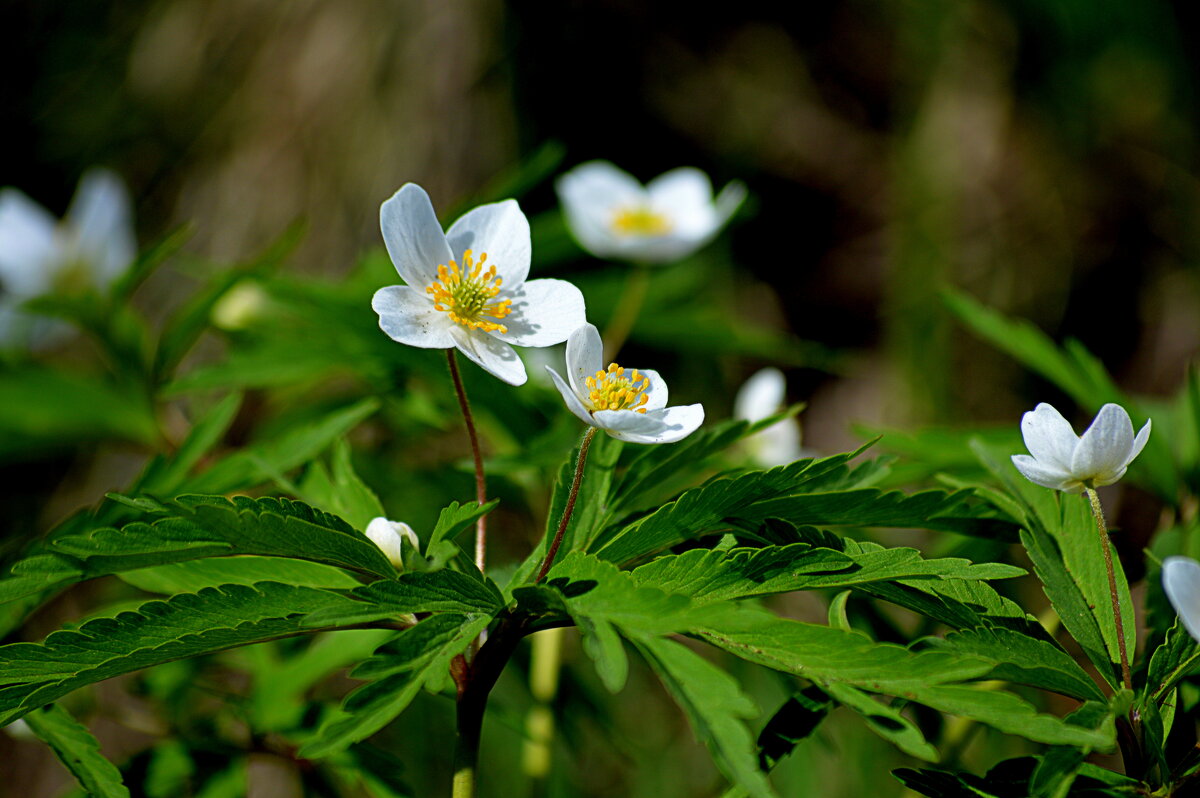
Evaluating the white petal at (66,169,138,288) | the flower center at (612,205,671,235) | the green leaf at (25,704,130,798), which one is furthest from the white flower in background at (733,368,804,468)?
the white petal at (66,169,138,288)

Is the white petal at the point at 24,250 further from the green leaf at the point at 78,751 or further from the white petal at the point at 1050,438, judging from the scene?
the white petal at the point at 1050,438

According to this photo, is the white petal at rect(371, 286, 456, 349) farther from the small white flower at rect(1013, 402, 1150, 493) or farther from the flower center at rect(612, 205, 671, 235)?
the flower center at rect(612, 205, 671, 235)

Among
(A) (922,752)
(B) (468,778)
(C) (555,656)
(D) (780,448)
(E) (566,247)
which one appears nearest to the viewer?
(A) (922,752)

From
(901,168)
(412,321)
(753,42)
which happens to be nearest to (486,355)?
(412,321)

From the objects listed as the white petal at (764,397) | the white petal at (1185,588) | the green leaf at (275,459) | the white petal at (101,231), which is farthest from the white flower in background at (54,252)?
the white petal at (1185,588)

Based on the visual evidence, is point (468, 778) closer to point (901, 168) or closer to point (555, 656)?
point (555, 656)

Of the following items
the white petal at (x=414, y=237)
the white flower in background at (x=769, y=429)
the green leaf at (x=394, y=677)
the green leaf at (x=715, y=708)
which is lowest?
the white flower in background at (x=769, y=429)

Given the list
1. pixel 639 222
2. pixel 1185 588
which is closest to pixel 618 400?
pixel 1185 588
